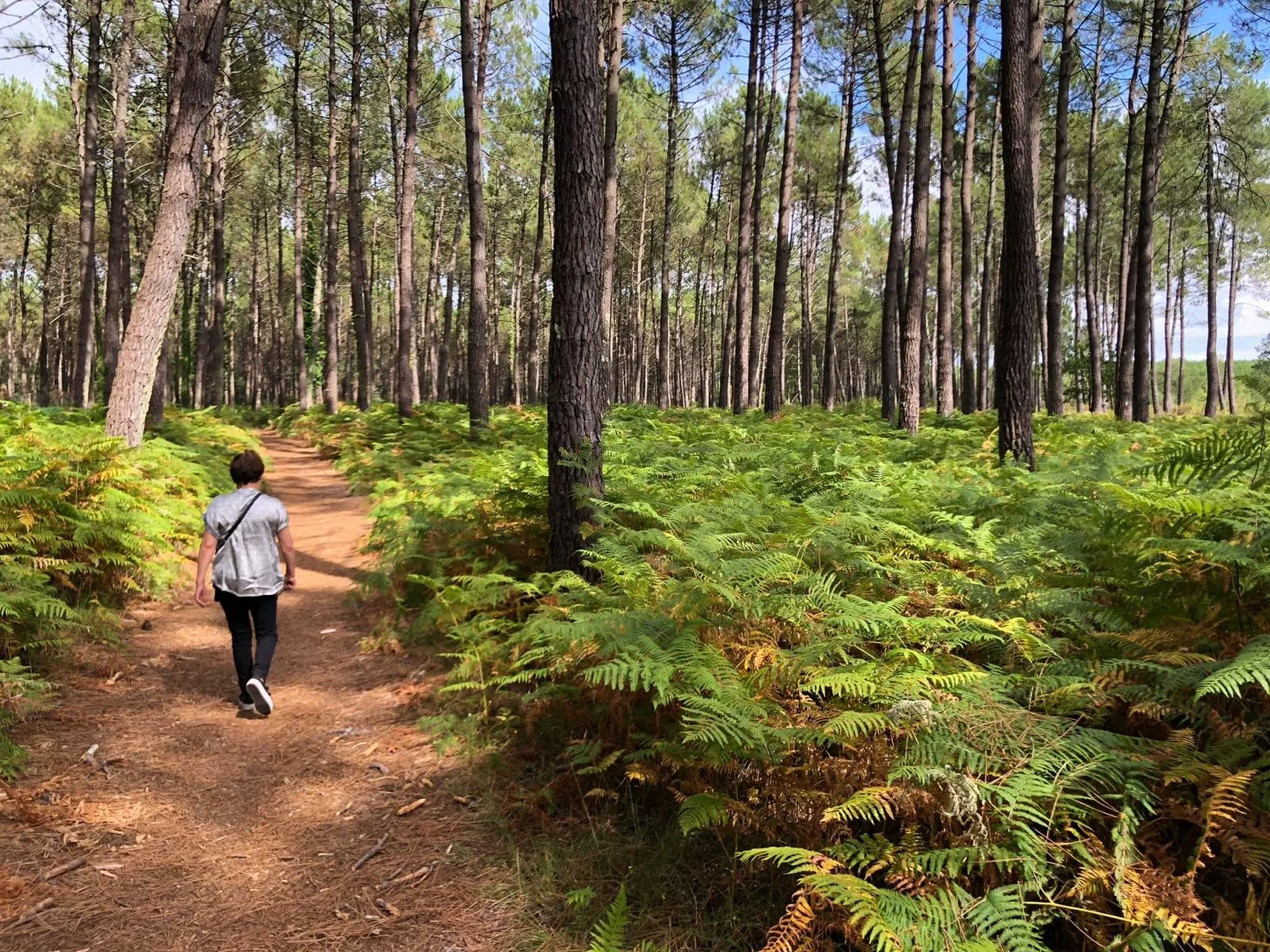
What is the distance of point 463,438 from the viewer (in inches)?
519

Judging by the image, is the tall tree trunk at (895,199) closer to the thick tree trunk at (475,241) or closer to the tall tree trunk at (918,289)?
the tall tree trunk at (918,289)

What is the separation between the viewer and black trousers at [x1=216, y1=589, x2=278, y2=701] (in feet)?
15.6

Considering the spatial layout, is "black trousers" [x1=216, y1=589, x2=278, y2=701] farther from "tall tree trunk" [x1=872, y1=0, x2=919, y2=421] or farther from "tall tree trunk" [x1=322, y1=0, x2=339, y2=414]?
"tall tree trunk" [x1=322, y1=0, x2=339, y2=414]

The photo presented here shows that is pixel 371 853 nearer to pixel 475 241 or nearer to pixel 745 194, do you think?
Answer: pixel 475 241

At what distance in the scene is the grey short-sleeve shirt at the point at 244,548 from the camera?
15.7ft

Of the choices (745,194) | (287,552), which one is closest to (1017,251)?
(287,552)

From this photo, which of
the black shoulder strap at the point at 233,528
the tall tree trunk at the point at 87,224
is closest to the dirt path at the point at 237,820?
the black shoulder strap at the point at 233,528

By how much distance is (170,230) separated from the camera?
28.0 feet

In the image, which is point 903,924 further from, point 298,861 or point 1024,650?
point 298,861

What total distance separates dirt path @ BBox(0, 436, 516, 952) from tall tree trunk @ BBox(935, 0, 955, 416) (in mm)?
15048

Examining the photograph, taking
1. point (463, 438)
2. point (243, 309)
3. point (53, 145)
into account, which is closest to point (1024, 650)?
point (463, 438)

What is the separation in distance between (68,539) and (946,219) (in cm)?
1742

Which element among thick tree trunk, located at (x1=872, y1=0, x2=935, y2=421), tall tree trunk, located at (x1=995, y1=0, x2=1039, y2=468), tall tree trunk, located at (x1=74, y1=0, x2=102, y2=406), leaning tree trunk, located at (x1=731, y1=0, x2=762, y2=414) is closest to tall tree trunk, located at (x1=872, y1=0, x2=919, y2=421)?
thick tree trunk, located at (x1=872, y1=0, x2=935, y2=421)

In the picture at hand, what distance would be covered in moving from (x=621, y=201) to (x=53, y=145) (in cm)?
2114
